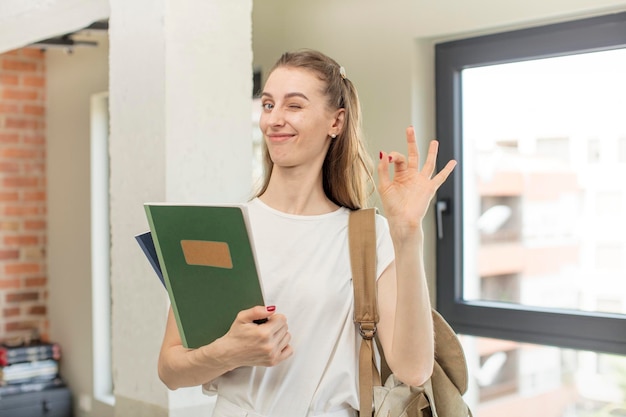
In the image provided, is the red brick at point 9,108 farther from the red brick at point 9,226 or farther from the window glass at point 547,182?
the window glass at point 547,182

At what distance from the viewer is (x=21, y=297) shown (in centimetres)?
529

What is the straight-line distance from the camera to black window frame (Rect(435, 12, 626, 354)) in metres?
2.77

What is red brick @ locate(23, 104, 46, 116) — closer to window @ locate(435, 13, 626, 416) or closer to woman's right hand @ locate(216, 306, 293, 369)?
window @ locate(435, 13, 626, 416)

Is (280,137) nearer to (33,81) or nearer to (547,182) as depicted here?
(547,182)

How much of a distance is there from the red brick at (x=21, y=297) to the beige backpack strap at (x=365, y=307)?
4139 mm

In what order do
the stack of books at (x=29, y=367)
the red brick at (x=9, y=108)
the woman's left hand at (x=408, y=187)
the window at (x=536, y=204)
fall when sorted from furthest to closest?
the red brick at (x=9, y=108), the stack of books at (x=29, y=367), the window at (x=536, y=204), the woman's left hand at (x=408, y=187)

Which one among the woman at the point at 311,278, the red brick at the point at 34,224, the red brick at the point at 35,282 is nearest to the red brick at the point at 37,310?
the red brick at the point at 35,282

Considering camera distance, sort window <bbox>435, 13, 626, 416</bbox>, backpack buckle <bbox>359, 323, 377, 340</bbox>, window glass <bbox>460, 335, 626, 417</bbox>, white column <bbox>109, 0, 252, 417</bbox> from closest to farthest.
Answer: backpack buckle <bbox>359, 323, 377, 340</bbox> → white column <bbox>109, 0, 252, 417</bbox> → window <bbox>435, 13, 626, 416</bbox> → window glass <bbox>460, 335, 626, 417</bbox>

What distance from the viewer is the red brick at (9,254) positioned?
514 cm

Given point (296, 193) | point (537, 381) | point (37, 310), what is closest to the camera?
point (296, 193)

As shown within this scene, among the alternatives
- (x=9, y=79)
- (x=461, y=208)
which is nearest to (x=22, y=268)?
(x=9, y=79)

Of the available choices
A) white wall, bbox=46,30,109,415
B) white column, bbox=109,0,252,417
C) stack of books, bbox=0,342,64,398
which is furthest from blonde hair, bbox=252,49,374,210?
stack of books, bbox=0,342,64,398

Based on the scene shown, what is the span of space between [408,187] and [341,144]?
0.95ft

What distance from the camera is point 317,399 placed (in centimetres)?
155
